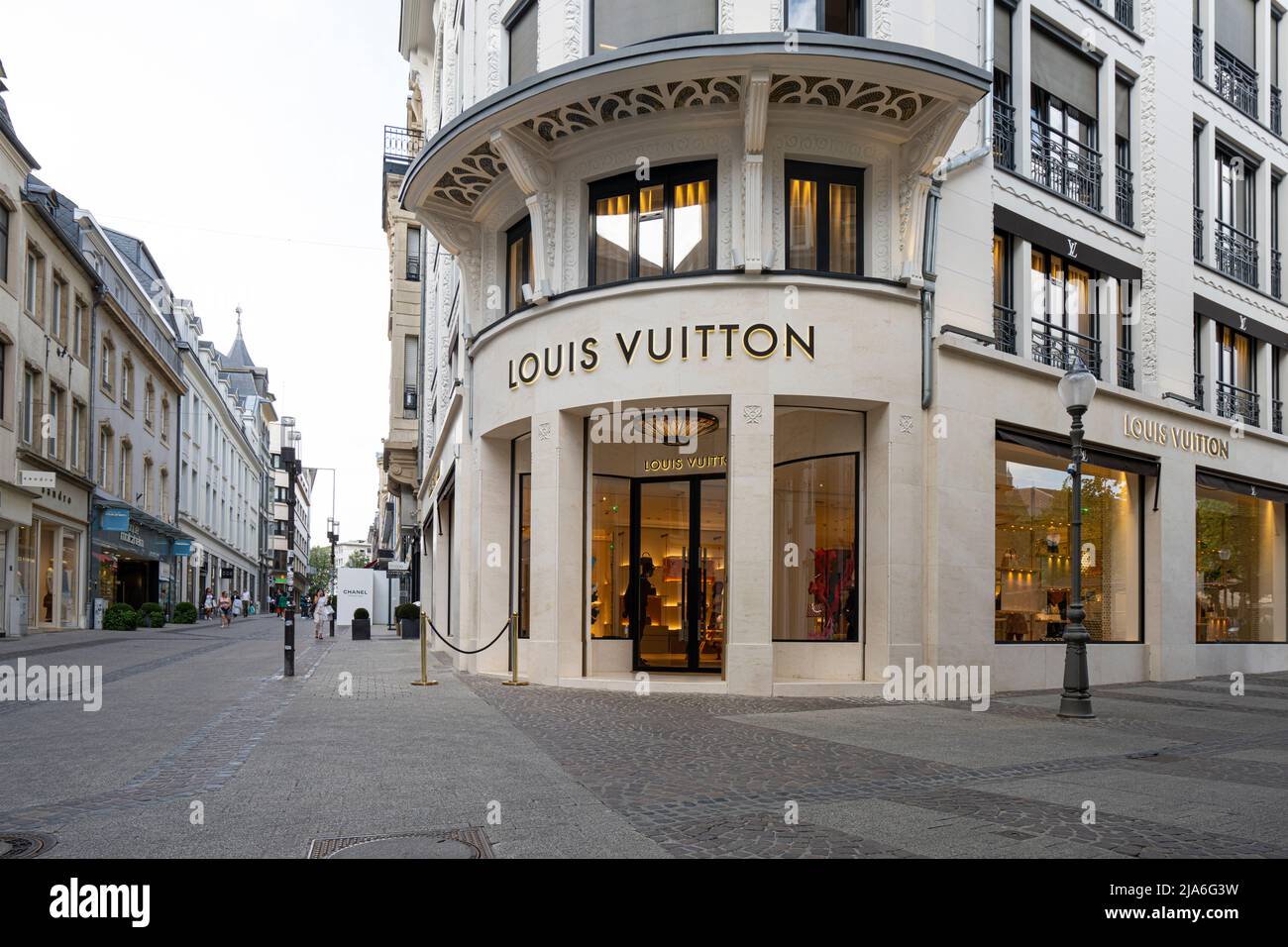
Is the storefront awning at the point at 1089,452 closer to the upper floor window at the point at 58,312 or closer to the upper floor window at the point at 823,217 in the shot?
the upper floor window at the point at 823,217

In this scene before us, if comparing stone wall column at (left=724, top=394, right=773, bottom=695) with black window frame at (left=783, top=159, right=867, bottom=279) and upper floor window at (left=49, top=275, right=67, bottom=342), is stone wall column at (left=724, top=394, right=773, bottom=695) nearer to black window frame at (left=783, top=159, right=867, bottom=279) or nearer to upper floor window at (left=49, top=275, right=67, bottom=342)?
black window frame at (left=783, top=159, right=867, bottom=279)

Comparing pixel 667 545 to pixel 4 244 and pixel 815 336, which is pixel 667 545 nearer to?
pixel 815 336

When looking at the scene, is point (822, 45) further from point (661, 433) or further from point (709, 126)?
point (661, 433)

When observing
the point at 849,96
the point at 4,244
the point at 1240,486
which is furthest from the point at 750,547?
the point at 4,244

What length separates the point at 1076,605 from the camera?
1312 cm

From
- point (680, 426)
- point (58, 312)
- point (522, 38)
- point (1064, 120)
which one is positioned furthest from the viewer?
point (58, 312)

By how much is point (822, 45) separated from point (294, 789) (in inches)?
444

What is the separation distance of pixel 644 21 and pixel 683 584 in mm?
8765

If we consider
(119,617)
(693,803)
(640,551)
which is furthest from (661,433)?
(119,617)

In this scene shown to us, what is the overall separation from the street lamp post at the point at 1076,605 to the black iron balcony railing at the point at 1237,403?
37.9 feet

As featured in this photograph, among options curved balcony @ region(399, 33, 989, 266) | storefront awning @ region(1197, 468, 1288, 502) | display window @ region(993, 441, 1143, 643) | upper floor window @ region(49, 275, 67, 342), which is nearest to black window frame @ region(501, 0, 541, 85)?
curved balcony @ region(399, 33, 989, 266)

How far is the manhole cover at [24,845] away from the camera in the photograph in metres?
5.53

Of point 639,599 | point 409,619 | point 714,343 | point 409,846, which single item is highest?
point 714,343

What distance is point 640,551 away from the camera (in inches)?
690
